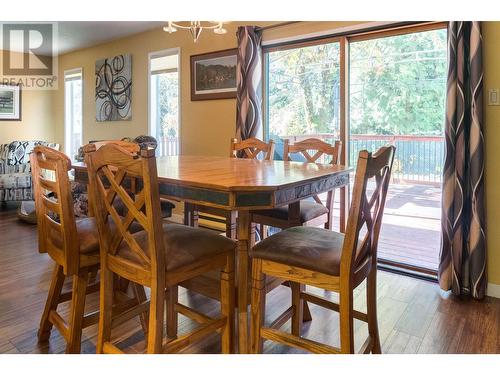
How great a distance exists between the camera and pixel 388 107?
3.01 meters

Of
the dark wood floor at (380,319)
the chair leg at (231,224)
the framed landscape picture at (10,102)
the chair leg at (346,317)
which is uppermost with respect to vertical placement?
the framed landscape picture at (10,102)

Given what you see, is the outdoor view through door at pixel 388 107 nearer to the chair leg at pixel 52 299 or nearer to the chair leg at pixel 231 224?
the chair leg at pixel 231 224

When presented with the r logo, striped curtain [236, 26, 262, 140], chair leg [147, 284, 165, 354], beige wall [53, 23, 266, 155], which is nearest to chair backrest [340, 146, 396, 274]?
chair leg [147, 284, 165, 354]

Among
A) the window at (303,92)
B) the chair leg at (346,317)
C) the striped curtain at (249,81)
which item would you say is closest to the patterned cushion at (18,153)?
the striped curtain at (249,81)

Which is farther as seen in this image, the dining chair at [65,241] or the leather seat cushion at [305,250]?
the dining chair at [65,241]

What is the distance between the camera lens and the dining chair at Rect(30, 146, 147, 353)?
1.53 meters

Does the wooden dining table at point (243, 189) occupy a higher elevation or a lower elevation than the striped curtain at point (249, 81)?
lower

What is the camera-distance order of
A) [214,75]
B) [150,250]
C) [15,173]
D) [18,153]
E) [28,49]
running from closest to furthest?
1. [150,250]
2. [214,75]
3. [15,173]
4. [18,153]
5. [28,49]

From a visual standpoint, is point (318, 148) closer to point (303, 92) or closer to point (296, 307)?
point (303, 92)

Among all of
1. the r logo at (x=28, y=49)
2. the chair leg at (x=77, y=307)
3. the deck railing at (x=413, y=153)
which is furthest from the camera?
the r logo at (x=28, y=49)

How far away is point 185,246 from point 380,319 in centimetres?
130

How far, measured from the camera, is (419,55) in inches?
111

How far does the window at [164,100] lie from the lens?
449cm

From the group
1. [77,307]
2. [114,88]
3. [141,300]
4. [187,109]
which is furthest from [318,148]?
[114,88]
